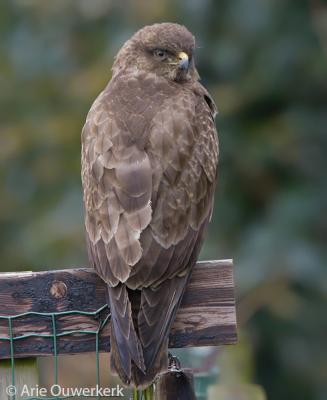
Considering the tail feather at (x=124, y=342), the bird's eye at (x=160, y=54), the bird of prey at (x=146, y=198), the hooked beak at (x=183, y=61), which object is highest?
the bird's eye at (x=160, y=54)

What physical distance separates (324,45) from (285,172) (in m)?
0.98

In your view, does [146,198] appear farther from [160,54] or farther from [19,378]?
[160,54]

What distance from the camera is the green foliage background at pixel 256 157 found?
9.70 metres

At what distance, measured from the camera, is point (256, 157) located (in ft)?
33.4

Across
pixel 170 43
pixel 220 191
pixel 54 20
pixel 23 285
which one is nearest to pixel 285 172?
pixel 220 191

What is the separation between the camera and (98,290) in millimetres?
5488

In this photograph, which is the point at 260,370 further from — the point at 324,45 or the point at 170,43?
the point at 170,43

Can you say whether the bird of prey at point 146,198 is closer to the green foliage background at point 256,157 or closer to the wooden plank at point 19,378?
the wooden plank at point 19,378

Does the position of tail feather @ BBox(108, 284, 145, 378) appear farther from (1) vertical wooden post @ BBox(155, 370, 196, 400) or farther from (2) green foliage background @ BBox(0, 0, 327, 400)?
(2) green foliage background @ BBox(0, 0, 327, 400)

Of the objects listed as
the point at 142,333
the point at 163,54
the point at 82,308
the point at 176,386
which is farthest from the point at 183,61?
the point at 176,386

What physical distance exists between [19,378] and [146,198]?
1.04 m

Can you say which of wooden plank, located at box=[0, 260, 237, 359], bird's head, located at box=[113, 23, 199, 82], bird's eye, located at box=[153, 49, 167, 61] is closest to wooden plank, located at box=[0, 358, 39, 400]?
wooden plank, located at box=[0, 260, 237, 359]

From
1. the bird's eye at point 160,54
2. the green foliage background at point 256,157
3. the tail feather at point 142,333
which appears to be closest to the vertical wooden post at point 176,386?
the tail feather at point 142,333

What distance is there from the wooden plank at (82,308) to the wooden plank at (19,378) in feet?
0.16
